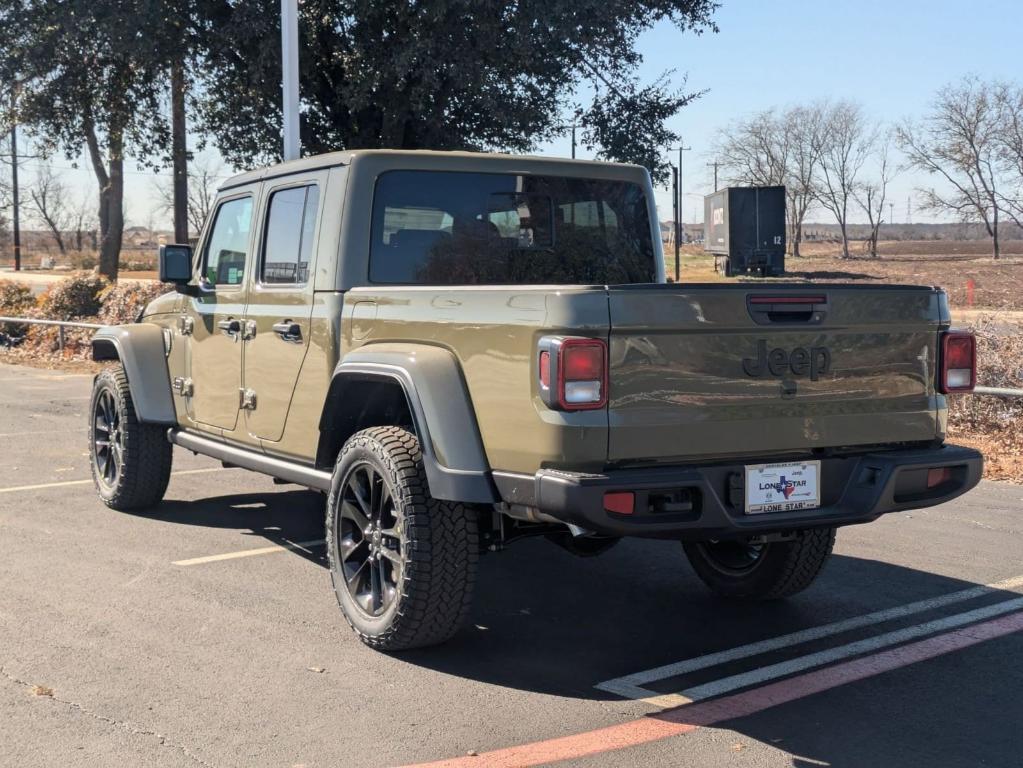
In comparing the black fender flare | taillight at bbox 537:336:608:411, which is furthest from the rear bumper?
taillight at bbox 537:336:608:411

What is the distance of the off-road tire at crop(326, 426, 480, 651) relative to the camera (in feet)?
15.3

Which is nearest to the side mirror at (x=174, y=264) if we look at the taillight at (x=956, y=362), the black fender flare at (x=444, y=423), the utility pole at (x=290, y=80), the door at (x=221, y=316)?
the door at (x=221, y=316)

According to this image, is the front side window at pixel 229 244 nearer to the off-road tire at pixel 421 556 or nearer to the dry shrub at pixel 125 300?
the off-road tire at pixel 421 556

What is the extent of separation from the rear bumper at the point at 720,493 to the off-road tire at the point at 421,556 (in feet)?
1.23

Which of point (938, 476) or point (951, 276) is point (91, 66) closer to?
point (938, 476)

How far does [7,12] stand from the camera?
17875 millimetres

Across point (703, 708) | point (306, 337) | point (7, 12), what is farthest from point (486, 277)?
point (7, 12)

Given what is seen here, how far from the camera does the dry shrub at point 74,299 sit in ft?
67.0

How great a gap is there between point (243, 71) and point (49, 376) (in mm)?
5262

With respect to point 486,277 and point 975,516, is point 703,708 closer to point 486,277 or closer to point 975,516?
point 486,277

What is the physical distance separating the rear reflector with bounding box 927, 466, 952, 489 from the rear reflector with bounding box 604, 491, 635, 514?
1.38 meters

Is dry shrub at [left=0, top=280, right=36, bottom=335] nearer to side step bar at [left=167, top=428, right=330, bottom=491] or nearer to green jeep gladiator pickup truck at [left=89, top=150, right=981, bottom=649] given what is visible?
side step bar at [left=167, top=428, right=330, bottom=491]

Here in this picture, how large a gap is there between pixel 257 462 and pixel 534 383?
7.73ft

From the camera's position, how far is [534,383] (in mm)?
4223
